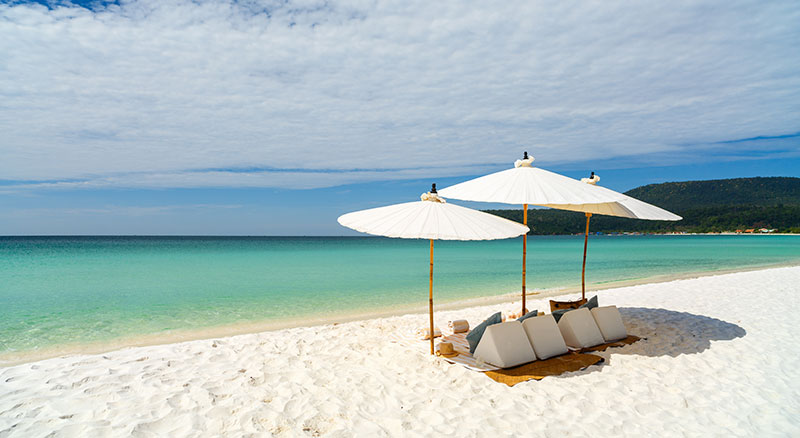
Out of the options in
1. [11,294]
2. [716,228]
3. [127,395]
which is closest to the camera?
[127,395]

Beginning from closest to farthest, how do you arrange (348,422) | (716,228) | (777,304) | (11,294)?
(348,422) < (777,304) < (11,294) < (716,228)

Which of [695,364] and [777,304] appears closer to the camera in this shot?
[695,364]

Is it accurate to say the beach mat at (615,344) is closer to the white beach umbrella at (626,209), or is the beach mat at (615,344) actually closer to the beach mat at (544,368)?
the beach mat at (544,368)

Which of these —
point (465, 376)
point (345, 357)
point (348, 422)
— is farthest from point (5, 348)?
point (465, 376)

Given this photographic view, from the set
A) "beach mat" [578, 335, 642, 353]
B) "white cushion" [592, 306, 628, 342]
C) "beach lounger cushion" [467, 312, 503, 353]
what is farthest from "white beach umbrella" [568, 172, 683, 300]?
"beach lounger cushion" [467, 312, 503, 353]

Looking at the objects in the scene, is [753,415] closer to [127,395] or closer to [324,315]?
[127,395]

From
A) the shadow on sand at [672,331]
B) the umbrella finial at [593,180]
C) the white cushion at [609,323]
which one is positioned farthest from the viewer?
the umbrella finial at [593,180]

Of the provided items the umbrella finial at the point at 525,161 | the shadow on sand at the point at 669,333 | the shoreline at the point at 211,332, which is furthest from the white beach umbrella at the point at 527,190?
the shoreline at the point at 211,332

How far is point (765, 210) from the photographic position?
2485 inches

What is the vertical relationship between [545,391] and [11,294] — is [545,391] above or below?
above

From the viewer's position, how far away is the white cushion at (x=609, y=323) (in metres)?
5.34

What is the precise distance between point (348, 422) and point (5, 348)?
711 cm

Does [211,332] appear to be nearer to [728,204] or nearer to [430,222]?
[430,222]

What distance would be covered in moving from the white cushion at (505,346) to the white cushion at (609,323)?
1393 mm
